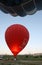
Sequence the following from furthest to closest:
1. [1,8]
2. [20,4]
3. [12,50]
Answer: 1. [12,50]
2. [1,8]
3. [20,4]

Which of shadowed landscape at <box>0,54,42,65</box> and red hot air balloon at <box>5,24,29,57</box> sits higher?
shadowed landscape at <box>0,54,42,65</box>

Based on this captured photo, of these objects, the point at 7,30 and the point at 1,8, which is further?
the point at 7,30

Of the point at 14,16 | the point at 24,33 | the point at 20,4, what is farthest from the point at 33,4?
the point at 24,33

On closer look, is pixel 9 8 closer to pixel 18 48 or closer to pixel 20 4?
pixel 20 4

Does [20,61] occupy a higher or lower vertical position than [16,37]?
higher

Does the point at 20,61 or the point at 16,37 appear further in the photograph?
the point at 20,61

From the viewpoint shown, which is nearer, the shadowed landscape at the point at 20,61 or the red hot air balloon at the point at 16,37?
the red hot air balloon at the point at 16,37

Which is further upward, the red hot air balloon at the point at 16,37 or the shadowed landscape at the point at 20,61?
the shadowed landscape at the point at 20,61

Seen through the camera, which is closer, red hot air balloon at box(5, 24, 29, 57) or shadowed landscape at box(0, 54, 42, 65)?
red hot air balloon at box(5, 24, 29, 57)
